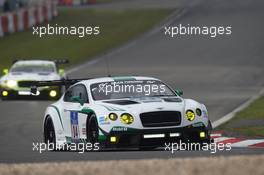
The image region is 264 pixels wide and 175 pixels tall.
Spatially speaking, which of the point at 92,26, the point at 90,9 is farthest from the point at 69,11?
the point at 92,26

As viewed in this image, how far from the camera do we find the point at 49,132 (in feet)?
66.5

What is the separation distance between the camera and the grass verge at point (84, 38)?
45.0 m

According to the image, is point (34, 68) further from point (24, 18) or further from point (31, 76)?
point (24, 18)

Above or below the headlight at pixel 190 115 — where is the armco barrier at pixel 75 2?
above

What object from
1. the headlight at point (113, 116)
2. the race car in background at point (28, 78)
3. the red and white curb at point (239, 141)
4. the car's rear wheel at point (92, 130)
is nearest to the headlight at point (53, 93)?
the race car in background at point (28, 78)

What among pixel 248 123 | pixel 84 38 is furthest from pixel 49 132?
pixel 84 38

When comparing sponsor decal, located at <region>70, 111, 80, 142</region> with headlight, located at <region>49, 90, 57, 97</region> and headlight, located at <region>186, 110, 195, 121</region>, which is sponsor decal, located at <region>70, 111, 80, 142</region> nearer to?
headlight, located at <region>186, 110, 195, 121</region>

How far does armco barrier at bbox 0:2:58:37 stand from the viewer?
49.8m

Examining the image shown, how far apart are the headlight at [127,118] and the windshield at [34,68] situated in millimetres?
14856

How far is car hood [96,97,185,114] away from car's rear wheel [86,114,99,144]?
11.0 inches

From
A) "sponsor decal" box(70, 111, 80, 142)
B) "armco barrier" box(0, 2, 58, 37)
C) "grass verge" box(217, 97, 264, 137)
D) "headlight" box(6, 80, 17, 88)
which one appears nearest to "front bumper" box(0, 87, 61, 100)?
"headlight" box(6, 80, 17, 88)

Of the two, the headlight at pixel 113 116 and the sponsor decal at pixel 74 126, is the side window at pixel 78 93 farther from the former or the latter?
the headlight at pixel 113 116

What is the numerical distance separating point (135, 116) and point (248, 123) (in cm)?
588

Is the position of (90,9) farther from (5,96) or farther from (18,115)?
(18,115)
